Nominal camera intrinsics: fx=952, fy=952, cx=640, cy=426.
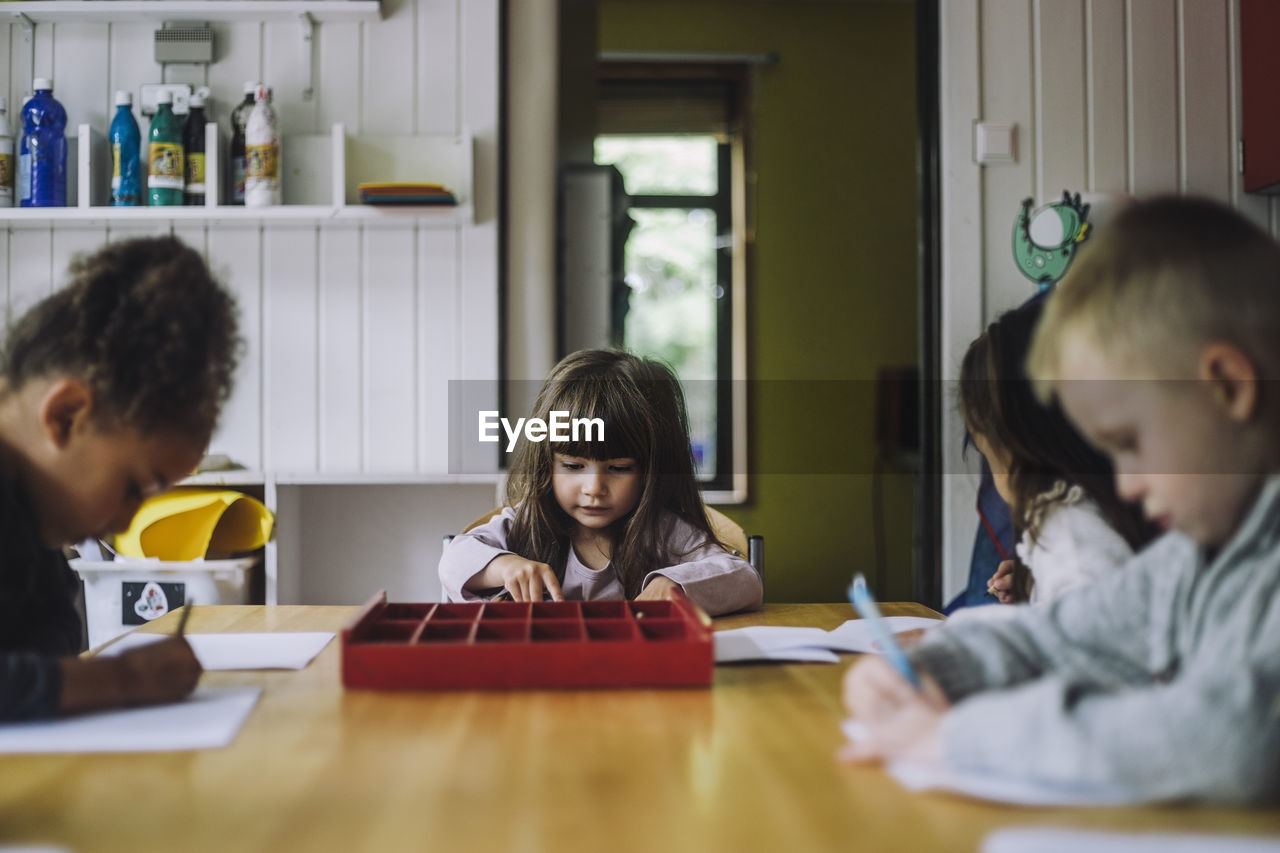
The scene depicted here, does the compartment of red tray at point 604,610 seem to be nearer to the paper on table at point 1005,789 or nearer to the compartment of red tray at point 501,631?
the compartment of red tray at point 501,631

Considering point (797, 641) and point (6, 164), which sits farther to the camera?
point (6, 164)

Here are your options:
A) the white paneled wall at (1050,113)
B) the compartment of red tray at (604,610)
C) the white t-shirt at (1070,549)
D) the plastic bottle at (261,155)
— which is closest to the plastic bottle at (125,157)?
the plastic bottle at (261,155)

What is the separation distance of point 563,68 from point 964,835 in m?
2.20

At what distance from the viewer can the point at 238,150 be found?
218 cm

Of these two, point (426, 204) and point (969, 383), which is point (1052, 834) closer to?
point (969, 383)

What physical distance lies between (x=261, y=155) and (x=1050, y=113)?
183cm

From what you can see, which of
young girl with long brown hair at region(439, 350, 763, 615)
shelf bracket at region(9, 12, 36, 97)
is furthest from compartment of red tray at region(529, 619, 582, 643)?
shelf bracket at region(9, 12, 36, 97)

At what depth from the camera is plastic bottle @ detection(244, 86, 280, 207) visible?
211 cm

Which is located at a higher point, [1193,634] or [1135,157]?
[1135,157]

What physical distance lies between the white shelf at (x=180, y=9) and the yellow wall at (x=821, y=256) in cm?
136

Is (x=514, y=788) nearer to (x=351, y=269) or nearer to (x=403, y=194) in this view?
(x=403, y=194)

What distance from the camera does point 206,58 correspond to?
224cm

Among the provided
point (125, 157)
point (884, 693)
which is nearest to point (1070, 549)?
point (884, 693)

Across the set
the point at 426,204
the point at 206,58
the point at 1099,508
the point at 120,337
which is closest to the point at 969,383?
the point at 1099,508
